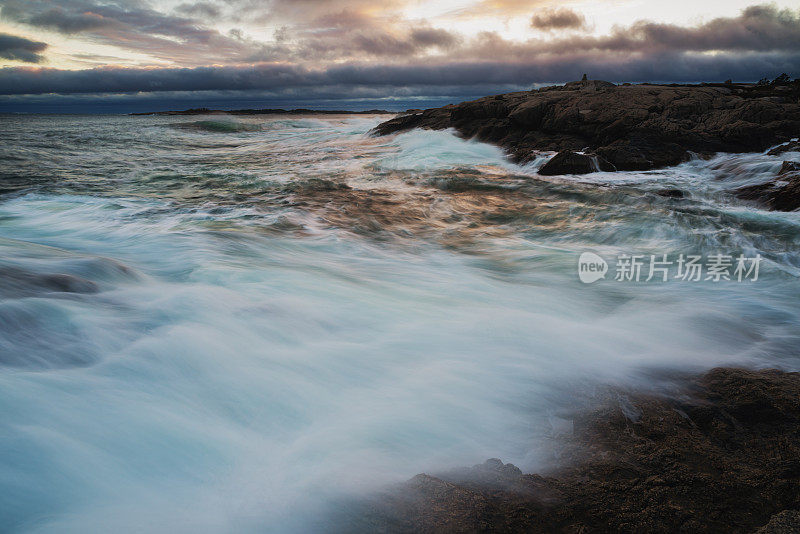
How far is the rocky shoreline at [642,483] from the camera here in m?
2.02

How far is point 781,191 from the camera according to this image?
845 cm

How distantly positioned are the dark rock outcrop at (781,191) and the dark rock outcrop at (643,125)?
344 cm

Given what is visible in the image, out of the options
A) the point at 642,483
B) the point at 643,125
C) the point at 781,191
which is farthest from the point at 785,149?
the point at 642,483

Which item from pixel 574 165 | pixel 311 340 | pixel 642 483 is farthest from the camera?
pixel 574 165

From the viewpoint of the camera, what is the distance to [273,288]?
5027 mm

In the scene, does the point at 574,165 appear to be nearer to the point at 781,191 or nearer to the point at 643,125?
the point at 643,125

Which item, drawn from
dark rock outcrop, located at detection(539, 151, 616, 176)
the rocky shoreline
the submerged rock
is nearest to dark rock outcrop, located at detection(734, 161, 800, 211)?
the submerged rock

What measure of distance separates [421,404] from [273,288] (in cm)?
261

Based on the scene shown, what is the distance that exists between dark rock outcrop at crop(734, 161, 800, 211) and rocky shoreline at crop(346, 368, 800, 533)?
709cm

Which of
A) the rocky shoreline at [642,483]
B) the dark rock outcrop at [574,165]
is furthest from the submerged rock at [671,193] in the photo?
the rocky shoreline at [642,483]

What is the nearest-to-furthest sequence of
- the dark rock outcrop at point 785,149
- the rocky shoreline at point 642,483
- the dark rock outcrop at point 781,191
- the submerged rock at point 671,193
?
the rocky shoreline at point 642,483 < the dark rock outcrop at point 781,191 < the submerged rock at point 671,193 < the dark rock outcrop at point 785,149

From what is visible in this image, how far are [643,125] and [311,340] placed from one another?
14855mm

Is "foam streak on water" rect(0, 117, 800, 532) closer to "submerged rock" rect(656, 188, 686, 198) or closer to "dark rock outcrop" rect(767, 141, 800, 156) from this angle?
"submerged rock" rect(656, 188, 686, 198)

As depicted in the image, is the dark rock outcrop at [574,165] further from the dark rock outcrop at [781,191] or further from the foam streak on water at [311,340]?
the foam streak on water at [311,340]
